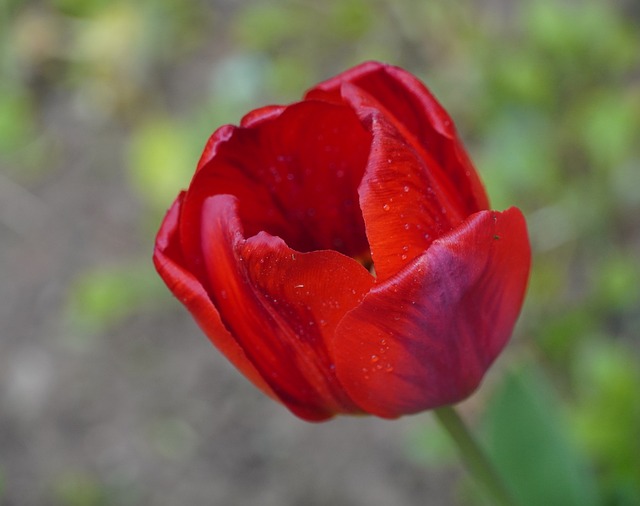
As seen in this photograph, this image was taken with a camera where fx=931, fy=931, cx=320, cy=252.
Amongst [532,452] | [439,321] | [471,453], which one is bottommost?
[532,452]

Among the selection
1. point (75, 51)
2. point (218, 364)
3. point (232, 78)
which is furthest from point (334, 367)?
point (75, 51)

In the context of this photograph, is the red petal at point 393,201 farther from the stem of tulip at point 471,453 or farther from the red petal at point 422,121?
the stem of tulip at point 471,453

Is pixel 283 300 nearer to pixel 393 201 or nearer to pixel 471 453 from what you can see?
pixel 393 201

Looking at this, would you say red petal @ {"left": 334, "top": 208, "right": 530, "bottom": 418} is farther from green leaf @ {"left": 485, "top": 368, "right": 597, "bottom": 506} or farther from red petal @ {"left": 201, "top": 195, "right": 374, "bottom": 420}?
green leaf @ {"left": 485, "top": 368, "right": 597, "bottom": 506}

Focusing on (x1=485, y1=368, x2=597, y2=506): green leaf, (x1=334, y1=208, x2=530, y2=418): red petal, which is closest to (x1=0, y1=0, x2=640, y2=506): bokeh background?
(x1=485, y1=368, x2=597, y2=506): green leaf

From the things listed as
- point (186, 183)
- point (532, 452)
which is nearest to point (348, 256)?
point (532, 452)
